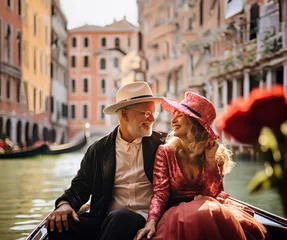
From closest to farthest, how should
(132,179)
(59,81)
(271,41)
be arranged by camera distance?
(132,179) → (271,41) → (59,81)

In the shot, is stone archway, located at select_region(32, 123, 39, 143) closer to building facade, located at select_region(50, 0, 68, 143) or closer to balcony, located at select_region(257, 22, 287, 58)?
building facade, located at select_region(50, 0, 68, 143)

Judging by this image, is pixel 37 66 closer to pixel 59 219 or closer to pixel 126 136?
Answer: pixel 126 136

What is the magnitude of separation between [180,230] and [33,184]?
5268mm

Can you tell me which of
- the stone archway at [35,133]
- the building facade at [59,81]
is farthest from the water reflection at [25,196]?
the building facade at [59,81]

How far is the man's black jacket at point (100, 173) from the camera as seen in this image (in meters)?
1.41

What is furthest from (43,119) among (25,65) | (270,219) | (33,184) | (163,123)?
(270,219)

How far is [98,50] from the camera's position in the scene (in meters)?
15.3

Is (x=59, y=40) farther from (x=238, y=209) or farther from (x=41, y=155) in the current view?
(x=238, y=209)

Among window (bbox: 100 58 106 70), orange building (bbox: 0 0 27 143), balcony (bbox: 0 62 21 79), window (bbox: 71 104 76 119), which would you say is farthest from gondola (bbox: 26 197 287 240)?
window (bbox: 100 58 106 70)

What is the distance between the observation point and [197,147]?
51.3 inches

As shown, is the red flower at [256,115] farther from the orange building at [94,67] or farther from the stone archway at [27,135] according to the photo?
the orange building at [94,67]

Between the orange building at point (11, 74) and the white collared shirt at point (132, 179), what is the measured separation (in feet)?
30.1

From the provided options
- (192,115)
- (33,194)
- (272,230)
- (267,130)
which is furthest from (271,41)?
(267,130)

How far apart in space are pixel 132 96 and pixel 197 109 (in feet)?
0.67
